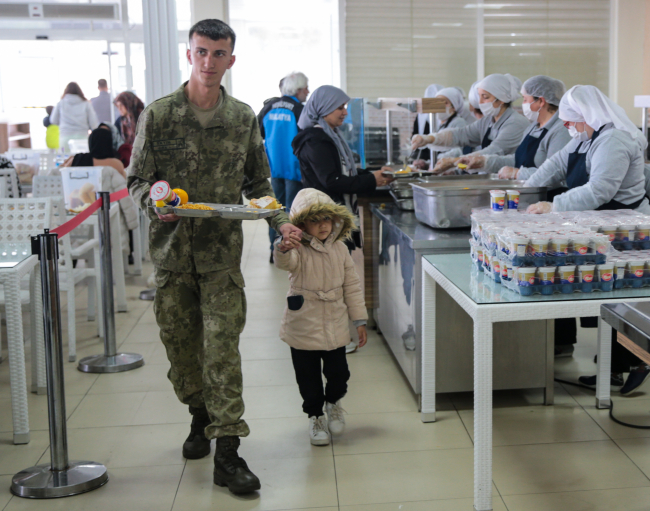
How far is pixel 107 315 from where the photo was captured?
12.6 feet

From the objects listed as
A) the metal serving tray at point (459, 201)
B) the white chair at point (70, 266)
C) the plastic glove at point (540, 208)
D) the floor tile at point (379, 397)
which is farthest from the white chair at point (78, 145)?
the plastic glove at point (540, 208)

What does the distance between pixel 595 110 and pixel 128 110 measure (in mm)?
4233

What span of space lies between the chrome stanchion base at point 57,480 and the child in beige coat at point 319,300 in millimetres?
828

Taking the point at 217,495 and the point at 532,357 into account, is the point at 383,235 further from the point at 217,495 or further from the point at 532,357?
the point at 217,495

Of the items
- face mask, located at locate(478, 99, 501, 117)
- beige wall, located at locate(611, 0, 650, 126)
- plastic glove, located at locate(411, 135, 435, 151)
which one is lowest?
plastic glove, located at locate(411, 135, 435, 151)

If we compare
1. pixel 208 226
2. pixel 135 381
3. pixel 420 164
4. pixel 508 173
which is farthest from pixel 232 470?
pixel 420 164

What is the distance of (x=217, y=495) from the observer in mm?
2439

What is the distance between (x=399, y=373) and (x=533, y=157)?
56.2 inches

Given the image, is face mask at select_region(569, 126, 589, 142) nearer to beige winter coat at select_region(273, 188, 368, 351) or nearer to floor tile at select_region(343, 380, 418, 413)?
beige winter coat at select_region(273, 188, 368, 351)

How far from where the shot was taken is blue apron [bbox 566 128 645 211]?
3168 mm

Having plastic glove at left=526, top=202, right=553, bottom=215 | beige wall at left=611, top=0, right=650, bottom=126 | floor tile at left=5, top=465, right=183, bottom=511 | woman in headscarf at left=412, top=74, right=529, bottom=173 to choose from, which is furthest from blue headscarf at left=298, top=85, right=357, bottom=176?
beige wall at left=611, top=0, right=650, bottom=126

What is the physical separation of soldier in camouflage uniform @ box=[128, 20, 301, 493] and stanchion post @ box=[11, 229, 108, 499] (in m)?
0.37

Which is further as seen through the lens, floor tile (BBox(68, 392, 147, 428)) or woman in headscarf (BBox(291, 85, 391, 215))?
woman in headscarf (BBox(291, 85, 391, 215))

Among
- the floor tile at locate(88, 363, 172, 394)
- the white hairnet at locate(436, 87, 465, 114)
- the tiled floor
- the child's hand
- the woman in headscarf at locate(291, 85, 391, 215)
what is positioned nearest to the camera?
the tiled floor
